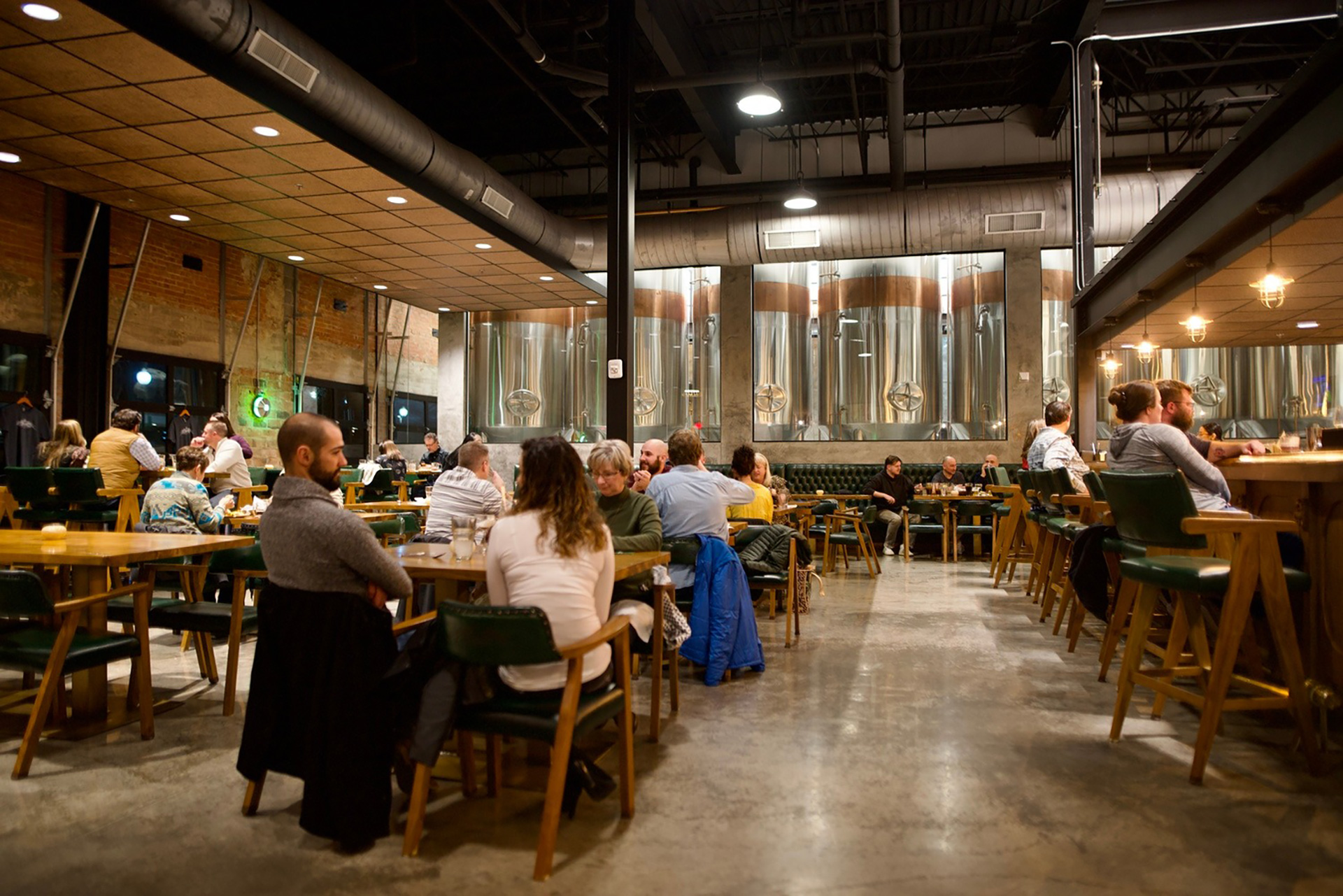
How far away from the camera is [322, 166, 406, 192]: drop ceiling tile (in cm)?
773

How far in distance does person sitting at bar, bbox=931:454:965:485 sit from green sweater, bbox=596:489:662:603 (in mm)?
7729

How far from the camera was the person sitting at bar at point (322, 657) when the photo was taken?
2.45m

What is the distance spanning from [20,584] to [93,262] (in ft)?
27.1

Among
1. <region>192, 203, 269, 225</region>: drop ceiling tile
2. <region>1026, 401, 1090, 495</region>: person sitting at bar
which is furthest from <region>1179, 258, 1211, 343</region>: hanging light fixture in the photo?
<region>192, 203, 269, 225</region>: drop ceiling tile

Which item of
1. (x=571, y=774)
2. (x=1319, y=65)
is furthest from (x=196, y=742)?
(x=1319, y=65)

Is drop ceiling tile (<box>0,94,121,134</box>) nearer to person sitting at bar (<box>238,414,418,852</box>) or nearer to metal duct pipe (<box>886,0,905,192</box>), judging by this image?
person sitting at bar (<box>238,414,418,852</box>)

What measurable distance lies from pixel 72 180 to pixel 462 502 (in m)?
6.19

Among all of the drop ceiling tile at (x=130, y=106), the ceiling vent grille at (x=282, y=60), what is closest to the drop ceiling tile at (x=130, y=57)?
Answer: the drop ceiling tile at (x=130, y=106)

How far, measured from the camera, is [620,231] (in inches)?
315

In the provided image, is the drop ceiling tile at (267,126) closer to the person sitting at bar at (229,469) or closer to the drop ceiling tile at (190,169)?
the drop ceiling tile at (190,169)

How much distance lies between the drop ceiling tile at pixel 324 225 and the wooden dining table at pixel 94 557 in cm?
612

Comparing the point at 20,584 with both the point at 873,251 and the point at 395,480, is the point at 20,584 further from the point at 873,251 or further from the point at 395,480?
the point at 873,251

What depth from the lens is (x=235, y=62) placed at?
604cm

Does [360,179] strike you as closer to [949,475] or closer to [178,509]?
[178,509]
